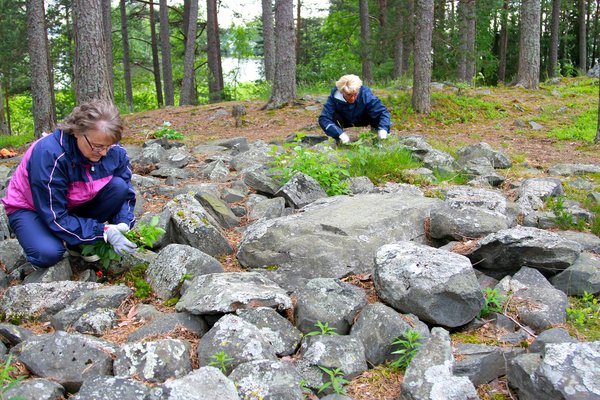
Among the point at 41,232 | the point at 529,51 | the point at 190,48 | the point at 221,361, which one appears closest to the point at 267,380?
the point at 221,361

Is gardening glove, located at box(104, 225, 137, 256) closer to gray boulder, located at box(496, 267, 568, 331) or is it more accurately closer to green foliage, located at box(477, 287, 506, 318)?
green foliage, located at box(477, 287, 506, 318)

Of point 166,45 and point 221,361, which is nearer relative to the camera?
point 221,361

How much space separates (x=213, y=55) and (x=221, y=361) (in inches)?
801

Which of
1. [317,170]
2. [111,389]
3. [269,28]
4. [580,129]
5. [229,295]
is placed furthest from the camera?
[269,28]

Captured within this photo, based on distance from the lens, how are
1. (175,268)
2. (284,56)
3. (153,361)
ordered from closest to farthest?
(153,361)
(175,268)
(284,56)

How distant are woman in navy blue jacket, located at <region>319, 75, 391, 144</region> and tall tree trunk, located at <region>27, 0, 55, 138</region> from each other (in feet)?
21.9

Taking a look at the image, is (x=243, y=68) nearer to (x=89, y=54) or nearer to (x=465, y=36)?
(x=465, y=36)

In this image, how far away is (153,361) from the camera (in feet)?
9.18

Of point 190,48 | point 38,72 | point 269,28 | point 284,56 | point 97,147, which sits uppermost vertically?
point 269,28

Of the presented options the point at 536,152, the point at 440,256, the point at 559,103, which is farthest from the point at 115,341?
the point at 559,103

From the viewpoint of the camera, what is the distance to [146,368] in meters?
2.77

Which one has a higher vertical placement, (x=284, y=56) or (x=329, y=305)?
(x=284, y=56)

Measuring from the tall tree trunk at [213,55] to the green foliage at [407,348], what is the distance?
63.3ft

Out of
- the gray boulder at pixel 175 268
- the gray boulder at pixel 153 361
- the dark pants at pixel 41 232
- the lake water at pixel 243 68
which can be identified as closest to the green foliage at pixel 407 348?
the gray boulder at pixel 153 361
